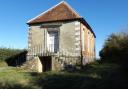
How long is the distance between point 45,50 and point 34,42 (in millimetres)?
1755

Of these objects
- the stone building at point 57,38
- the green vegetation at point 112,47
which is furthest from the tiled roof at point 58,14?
the green vegetation at point 112,47

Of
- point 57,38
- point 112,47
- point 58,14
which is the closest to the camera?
point 112,47

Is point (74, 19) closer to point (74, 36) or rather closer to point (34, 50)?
point (74, 36)

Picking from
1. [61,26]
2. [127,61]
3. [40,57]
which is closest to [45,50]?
[40,57]

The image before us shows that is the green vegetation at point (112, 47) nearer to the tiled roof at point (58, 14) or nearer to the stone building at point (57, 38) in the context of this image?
the stone building at point (57, 38)

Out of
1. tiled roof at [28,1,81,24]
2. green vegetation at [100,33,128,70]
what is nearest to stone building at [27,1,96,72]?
tiled roof at [28,1,81,24]

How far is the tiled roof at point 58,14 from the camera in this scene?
26.8 meters

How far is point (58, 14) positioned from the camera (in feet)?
90.6

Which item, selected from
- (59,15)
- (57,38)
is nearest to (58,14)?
(59,15)

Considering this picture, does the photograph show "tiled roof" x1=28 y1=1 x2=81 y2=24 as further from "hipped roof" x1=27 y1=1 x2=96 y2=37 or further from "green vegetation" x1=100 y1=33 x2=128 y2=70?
"green vegetation" x1=100 y1=33 x2=128 y2=70

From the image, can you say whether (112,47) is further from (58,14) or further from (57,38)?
(58,14)

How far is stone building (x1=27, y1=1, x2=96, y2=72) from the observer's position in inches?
1017

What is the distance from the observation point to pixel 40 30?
28.0 meters

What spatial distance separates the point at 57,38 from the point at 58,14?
7.88 feet
